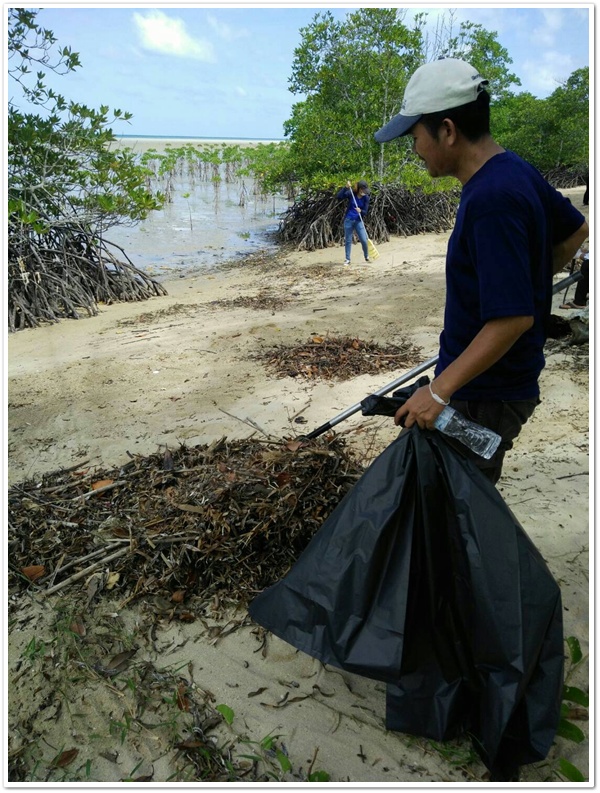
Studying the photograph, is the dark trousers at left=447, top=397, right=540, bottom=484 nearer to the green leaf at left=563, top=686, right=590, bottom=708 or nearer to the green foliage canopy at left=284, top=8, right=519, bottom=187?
the green leaf at left=563, top=686, right=590, bottom=708

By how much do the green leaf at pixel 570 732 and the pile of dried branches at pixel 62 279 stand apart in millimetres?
7652

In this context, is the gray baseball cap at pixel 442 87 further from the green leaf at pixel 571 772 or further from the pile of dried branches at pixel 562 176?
the pile of dried branches at pixel 562 176

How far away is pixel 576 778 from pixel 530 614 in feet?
1.52

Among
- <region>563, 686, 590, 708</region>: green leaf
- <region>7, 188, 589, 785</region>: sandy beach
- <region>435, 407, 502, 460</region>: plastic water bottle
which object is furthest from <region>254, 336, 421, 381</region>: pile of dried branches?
<region>563, 686, 590, 708</region>: green leaf

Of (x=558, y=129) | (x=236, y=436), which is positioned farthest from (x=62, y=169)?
(x=558, y=129)

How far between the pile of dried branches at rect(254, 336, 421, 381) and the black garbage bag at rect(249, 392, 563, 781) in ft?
9.32

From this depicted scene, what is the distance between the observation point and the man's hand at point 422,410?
162cm

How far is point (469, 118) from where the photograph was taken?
1.53m

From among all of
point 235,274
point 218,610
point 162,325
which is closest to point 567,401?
point 218,610

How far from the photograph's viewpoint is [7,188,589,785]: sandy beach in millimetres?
1744

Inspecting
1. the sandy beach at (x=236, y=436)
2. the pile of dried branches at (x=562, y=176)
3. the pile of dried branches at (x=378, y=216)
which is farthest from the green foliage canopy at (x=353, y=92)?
the pile of dried branches at (x=562, y=176)

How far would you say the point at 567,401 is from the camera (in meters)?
3.82

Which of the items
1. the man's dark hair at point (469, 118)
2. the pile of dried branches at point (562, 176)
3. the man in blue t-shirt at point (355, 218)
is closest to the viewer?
the man's dark hair at point (469, 118)

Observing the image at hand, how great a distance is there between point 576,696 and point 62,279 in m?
8.24
